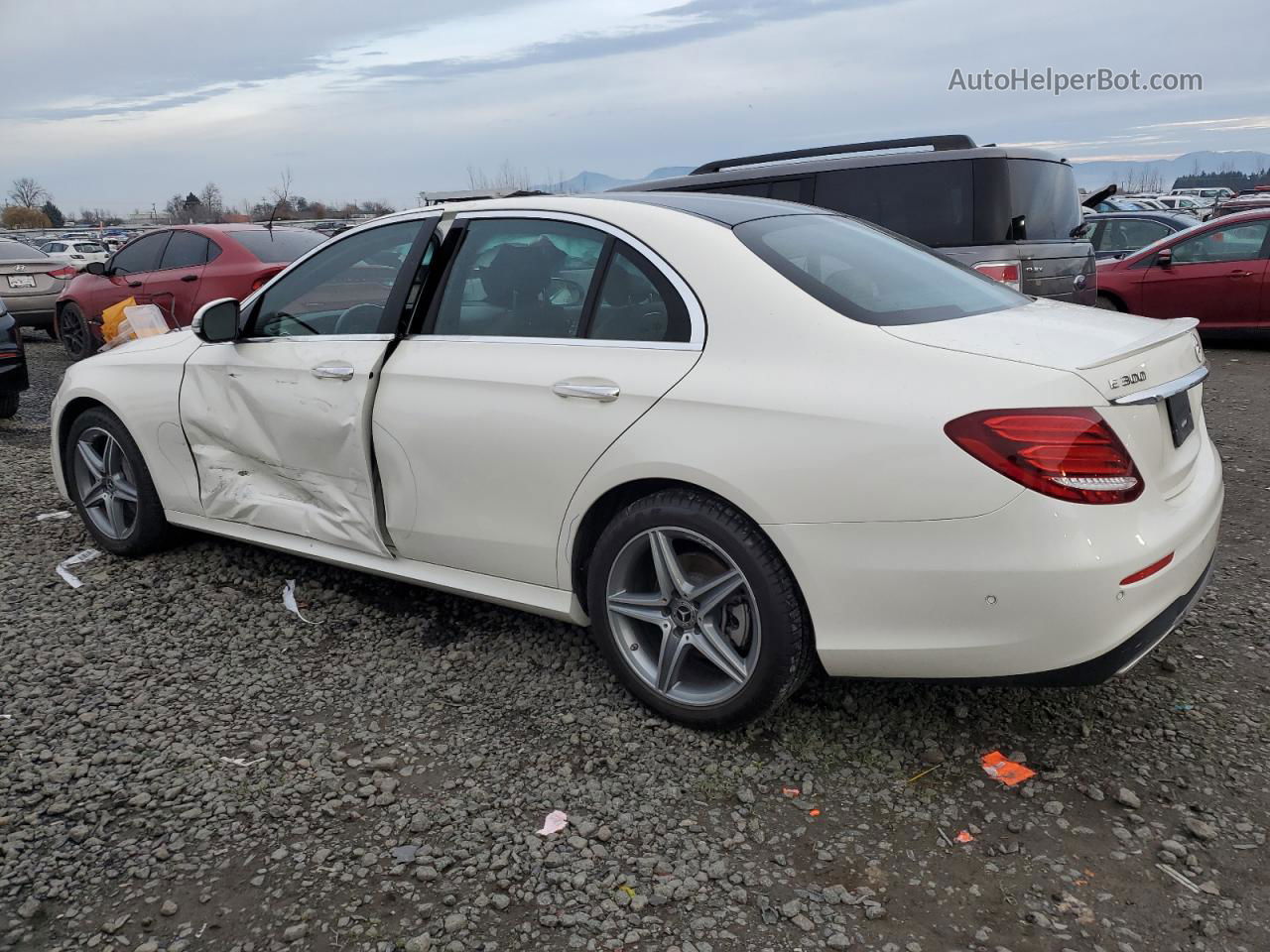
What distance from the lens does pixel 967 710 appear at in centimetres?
330

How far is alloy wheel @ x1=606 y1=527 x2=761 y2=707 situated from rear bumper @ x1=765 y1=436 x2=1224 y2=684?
10.8 inches

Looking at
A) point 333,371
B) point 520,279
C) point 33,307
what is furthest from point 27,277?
point 520,279

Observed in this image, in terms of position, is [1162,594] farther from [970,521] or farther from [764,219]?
[764,219]

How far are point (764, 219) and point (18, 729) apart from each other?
2.96m

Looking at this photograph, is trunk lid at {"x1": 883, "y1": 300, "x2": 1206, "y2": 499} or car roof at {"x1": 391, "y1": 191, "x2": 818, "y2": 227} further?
car roof at {"x1": 391, "y1": 191, "x2": 818, "y2": 227}

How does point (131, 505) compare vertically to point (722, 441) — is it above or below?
below

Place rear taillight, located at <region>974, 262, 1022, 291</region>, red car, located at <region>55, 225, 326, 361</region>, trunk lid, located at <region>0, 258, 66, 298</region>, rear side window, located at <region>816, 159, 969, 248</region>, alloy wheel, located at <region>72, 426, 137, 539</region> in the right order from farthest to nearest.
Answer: trunk lid, located at <region>0, 258, 66, 298</region>, red car, located at <region>55, 225, 326, 361</region>, rear side window, located at <region>816, 159, 969, 248</region>, rear taillight, located at <region>974, 262, 1022, 291</region>, alloy wheel, located at <region>72, 426, 137, 539</region>

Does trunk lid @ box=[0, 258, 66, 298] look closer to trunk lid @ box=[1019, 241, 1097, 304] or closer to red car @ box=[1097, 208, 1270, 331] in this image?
trunk lid @ box=[1019, 241, 1097, 304]

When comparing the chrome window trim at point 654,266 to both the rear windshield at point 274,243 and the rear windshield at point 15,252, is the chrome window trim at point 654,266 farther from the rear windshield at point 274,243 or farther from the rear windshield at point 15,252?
the rear windshield at point 15,252

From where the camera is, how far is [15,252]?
1347 centimetres

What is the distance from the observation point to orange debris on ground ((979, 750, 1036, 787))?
9.56ft

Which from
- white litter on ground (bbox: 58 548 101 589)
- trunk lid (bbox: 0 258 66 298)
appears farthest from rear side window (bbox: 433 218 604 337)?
trunk lid (bbox: 0 258 66 298)

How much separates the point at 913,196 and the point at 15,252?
11.8 meters

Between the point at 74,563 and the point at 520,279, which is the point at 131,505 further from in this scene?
the point at 520,279
